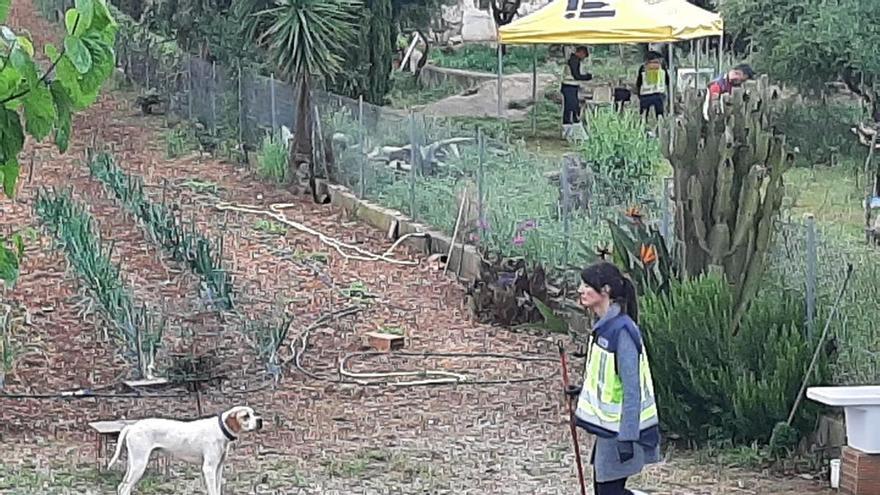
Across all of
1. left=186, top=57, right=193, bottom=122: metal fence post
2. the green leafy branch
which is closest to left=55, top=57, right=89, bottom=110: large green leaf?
the green leafy branch

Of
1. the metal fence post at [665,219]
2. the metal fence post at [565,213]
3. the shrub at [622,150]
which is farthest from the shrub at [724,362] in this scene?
the shrub at [622,150]

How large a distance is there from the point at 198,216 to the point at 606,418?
10601mm

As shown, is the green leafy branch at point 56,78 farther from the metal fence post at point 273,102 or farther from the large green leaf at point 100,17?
the metal fence post at point 273,102

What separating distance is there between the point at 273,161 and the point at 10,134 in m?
14.1

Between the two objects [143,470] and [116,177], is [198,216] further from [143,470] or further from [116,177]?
[143,470]

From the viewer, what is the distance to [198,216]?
16.3 meters

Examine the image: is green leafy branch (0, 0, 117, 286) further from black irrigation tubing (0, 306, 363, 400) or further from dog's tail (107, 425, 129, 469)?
black irrigation tubing (0, 306, 363, 400)

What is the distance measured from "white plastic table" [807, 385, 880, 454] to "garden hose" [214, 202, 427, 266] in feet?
23.8

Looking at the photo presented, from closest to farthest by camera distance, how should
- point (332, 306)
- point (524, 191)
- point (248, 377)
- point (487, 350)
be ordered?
point (248, 377)
point (487, 350)
point (332, 306)
point (524, 191)

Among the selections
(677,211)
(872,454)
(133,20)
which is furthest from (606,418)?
(133,20)

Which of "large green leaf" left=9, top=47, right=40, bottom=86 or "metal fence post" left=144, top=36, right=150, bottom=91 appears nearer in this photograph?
"large green leaf" left=9, top=47, right=40, bottom=86

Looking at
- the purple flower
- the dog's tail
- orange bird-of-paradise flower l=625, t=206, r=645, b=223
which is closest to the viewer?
the dog's tail

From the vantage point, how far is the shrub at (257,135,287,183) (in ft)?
60.2

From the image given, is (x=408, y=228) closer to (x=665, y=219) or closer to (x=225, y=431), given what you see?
(x=665, y=219)
